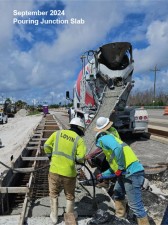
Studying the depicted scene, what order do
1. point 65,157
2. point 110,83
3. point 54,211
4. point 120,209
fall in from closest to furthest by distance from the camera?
1. point 65,157
2. point 54,211
3. point 120,209
4. point 110,83

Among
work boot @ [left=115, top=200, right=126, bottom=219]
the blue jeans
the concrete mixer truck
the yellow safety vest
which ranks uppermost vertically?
the concrete mixer truck

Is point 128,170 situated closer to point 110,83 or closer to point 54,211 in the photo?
point 54,211

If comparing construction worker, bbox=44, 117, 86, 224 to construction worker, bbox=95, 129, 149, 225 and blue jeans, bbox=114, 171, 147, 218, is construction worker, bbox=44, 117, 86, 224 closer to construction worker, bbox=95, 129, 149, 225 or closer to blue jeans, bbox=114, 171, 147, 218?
construction worker, bbox=95, 129, 149, 225

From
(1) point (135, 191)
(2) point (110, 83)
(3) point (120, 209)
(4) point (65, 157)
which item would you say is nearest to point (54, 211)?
(4) point (65, 157)

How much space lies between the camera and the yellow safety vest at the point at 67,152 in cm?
450

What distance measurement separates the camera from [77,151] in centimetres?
455

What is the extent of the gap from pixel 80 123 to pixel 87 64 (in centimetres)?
785

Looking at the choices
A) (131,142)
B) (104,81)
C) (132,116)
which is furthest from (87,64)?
(131,142)

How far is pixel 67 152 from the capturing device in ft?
14.8

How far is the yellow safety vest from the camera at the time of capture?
450 centimetres

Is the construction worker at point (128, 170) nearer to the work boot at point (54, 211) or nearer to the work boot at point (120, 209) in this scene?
the work boot at point (120, 209)

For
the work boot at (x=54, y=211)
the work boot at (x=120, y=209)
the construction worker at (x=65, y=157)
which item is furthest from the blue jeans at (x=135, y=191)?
the work boot at (x=54, y=211)

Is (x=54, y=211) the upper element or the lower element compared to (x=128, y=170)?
lower

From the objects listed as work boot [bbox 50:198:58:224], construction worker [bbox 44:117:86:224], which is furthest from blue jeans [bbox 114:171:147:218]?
work boot [bbox 50:198:58:224]
